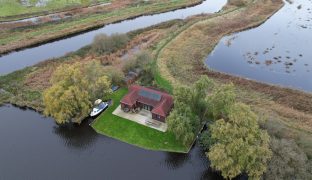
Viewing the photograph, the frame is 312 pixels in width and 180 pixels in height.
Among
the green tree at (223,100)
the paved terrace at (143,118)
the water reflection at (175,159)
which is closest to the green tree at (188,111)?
the water reflection at (175,159)

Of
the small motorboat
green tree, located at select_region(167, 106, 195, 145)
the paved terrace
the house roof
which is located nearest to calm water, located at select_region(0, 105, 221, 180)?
the small motorboat

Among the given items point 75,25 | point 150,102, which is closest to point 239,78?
point 150,102

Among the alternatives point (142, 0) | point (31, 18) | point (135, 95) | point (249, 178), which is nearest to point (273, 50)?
point (135, 95)

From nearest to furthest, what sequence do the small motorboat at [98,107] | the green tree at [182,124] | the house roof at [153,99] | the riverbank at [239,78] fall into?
the green tree at [182,124], the riverbank at [239,78], the house roof at [153,99], the small motorboat at [98,107]

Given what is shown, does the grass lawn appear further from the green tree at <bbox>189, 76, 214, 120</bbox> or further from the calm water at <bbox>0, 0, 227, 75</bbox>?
the calm water at <bbox>0, 0, 227, 75</bbox>

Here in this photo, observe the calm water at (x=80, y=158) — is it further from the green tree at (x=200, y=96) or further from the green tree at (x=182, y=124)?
the green tree at (x=200, y=96)

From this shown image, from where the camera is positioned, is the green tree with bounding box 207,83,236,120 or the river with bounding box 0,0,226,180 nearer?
the river with bounding box 0,0,226,180

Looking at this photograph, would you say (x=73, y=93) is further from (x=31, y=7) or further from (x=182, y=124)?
(x=31, y=7)
